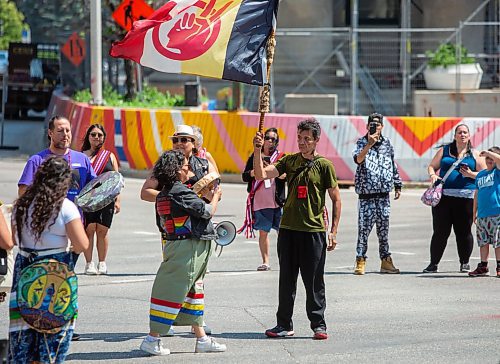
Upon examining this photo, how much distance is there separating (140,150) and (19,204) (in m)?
15.3

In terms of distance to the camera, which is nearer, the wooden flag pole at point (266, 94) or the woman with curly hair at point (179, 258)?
the woman with curly hair at point (179, 258)

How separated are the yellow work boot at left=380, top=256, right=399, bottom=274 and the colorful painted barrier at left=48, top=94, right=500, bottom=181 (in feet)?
26.8

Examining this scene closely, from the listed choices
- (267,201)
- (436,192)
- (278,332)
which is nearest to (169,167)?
(278,332)

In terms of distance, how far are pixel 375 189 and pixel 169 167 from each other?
14.1ft

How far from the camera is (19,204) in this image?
22.7 feet

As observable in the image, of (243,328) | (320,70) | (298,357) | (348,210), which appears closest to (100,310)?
(243,328)

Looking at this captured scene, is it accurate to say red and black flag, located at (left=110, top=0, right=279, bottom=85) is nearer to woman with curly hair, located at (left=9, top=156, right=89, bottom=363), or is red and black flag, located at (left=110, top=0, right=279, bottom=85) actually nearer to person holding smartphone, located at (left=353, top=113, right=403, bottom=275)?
person holding smartphone, located at (left=353, top=113, right=403, bottom=275)

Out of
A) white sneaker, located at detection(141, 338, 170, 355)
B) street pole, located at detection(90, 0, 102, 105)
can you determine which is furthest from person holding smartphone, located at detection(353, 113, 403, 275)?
street pole, located at detection(90, 0, 102, 105)

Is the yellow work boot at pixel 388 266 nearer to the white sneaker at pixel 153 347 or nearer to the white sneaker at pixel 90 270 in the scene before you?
the white sneaker at pixel 90 270

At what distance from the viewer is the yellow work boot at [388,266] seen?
40.8ft

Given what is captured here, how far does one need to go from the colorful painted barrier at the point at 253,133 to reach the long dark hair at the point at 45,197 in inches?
519

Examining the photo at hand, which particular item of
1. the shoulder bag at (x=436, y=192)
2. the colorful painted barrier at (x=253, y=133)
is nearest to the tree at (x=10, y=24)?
the colorful painted barrier at (x=253, y=133)

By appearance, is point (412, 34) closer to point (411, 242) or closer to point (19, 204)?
point (411, 242)

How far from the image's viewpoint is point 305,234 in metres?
9.06
